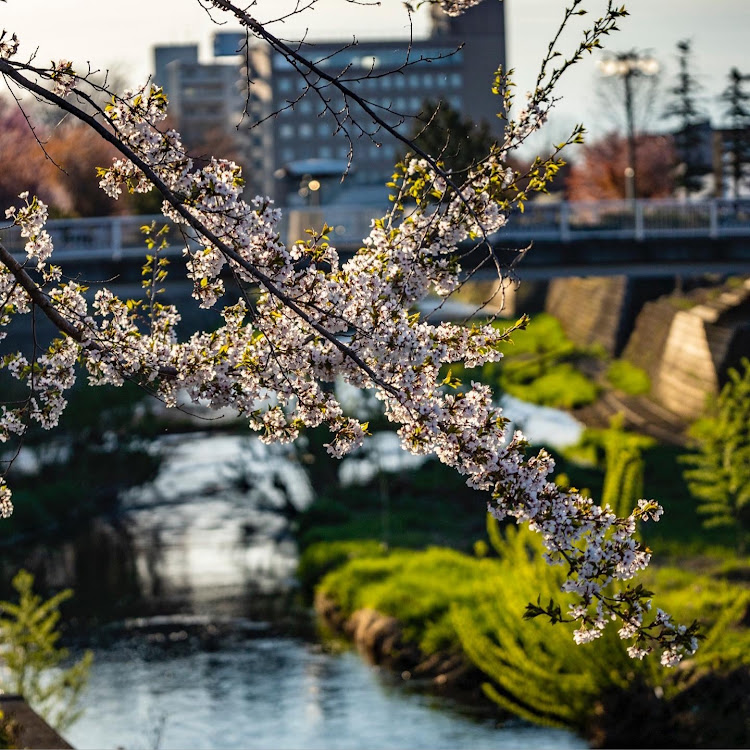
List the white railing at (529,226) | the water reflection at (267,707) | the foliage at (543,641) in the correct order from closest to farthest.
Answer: the foliage at (543,641) → the water reflection at (267,707) → the white railing at (529,226)

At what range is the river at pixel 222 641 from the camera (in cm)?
1722

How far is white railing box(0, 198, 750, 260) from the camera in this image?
2762cm

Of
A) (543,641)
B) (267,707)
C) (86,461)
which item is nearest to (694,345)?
(86,461)

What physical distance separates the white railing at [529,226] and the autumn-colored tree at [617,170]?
3598 cm

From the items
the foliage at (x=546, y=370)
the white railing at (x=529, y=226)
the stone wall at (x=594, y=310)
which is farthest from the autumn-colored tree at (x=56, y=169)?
the stone wall at (x=594, y=310)

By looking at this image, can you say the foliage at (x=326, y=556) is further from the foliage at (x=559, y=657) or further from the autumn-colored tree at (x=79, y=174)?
the autumn-colored tree at (x=79, y=174)

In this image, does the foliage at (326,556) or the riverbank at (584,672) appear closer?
the riverbank at (584,672)

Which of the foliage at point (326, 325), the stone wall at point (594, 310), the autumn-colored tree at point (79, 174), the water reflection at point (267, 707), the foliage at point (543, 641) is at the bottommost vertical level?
the water reflection at point (267, 707)

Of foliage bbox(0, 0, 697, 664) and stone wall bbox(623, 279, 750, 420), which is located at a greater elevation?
foliage bbox(0, 0, 697, 664)

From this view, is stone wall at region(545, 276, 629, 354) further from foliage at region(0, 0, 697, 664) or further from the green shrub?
foliage at region(0, 0, 697, 664)

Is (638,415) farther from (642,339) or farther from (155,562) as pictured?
(155,562)

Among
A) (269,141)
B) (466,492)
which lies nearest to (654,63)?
(466,492)

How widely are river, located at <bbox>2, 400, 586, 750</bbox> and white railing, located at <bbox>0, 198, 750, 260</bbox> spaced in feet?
14.8

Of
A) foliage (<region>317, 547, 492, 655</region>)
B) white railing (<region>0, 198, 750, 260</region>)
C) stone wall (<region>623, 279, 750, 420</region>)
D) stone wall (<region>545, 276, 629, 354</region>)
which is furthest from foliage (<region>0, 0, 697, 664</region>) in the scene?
stone wall (<region>545, 276, 629, 354</region>)
